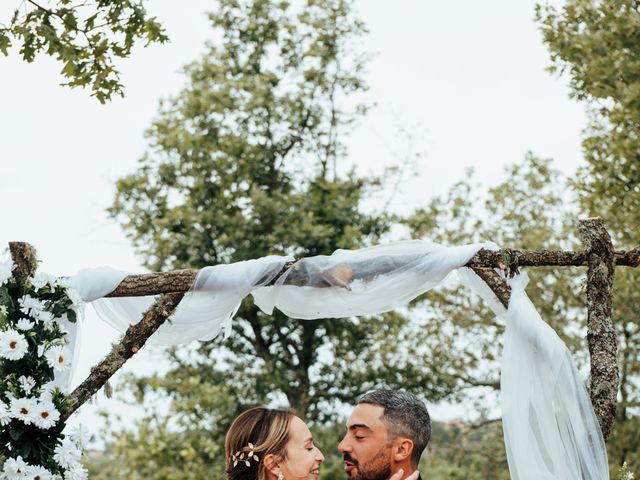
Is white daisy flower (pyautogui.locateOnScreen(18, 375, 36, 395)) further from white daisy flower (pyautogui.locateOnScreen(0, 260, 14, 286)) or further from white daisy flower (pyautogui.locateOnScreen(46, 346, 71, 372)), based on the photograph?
white daisy flower (pyautogui.locateOnScreen(0, 260, 14, 286))

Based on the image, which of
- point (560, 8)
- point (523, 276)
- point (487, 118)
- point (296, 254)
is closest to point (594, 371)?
point (523, 276)

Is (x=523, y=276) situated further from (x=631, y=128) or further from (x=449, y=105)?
(x=449, y=105)

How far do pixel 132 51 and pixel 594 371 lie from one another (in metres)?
4.07

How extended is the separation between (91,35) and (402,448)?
166 inches

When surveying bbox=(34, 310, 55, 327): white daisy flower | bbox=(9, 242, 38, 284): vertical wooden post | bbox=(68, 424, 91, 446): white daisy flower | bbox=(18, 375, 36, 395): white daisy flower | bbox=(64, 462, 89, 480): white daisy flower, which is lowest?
bbox=(64, 462, 89, 480): white daisy flower

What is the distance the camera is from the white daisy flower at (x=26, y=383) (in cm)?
489

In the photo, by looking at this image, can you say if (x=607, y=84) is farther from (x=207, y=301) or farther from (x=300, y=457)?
(x=300, y=457)

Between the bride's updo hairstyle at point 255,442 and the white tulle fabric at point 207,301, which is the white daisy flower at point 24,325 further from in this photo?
the bride's updo hairstyle at point 255,442

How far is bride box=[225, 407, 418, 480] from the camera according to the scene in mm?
4344

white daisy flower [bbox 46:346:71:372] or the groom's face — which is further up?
white daisy flower [bbox 46:346:71:372]

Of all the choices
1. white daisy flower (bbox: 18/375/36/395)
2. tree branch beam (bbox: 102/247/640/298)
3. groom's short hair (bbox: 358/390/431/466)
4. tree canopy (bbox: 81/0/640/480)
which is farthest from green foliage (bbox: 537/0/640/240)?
white daisy flower (bbox: 18/375/36/395)

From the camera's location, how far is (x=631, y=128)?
9.37 metres

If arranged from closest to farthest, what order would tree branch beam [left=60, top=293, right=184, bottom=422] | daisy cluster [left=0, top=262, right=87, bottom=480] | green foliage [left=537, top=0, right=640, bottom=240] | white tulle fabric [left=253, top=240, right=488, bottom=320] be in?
daisy cluster [left=0, top=262, right=87, bottom=480] < tree branch beam [left=60, top=293, right=184, bottom=422] < white tulle fabric [left=253, top=240, right=488, bottom=320] < green foliage [left=537, top=0, right=640, bottom=240]

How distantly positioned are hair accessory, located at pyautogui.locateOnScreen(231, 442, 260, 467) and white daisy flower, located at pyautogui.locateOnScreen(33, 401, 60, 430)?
3.52 ft
